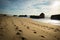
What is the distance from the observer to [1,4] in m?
3.17

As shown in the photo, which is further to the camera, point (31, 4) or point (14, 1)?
point (31, 4)

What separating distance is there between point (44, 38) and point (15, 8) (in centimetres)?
186

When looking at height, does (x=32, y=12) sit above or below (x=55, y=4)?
below

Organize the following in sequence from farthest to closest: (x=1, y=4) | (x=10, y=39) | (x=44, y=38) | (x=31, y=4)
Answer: (x=31, y=4)
(x=1, y=4)
(x=44, y=38)
(x=10, y=39)

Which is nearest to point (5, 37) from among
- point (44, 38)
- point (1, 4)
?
point (44, 38)

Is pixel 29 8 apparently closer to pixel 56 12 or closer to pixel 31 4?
pixel 31 4

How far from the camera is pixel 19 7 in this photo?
11.7ft

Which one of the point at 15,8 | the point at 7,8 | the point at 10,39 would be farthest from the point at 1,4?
the point at 10,39

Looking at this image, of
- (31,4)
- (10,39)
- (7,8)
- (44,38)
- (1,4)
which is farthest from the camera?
(31,4)

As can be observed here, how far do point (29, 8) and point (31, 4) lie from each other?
15cm

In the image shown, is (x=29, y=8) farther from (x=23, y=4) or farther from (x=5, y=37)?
(x=5, y=37)

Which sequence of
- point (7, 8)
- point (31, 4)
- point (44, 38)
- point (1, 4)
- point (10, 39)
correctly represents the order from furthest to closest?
point (31, 4) → point (7, 8) → point (1, 4) → point (44, 38) → point (10, 39)

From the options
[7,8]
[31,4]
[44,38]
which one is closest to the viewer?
[44,38]

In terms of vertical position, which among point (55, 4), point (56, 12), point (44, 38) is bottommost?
point (44, 38)
